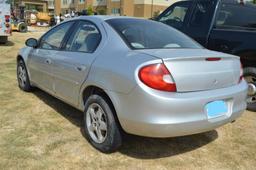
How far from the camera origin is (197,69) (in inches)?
121

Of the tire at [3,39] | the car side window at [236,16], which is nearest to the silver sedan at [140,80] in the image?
the car side window at [236,16]

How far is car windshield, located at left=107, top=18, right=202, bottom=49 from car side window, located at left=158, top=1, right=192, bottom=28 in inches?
89.4

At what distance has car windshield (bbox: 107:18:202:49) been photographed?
356 cm

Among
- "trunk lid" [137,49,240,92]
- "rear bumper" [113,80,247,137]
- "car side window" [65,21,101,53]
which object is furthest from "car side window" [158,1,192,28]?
"rear bumper" [113,80,247,137]

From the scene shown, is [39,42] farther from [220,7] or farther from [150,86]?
[220,7]

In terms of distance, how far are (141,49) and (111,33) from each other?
481 mm

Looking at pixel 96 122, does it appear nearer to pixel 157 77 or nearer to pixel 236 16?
pixel 157 77

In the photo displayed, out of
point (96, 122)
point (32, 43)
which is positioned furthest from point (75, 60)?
point (32, 43)

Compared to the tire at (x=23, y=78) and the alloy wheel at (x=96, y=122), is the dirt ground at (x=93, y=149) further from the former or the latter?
the tire at (x=23, y=78)

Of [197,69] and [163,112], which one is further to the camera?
[197,69]

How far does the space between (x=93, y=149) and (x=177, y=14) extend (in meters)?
3.98

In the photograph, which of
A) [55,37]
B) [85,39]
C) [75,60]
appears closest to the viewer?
[75,60]

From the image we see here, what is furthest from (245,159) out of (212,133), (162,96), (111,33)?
(111,33)

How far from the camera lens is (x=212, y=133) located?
4188 millimetres
